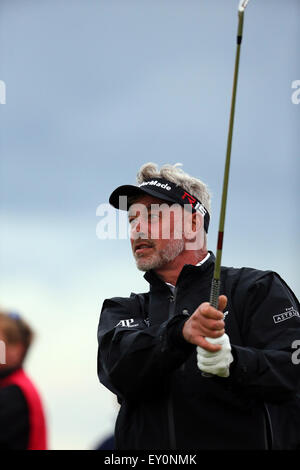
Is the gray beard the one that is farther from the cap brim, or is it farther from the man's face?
the cap brim

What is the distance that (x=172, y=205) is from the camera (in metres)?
4.79

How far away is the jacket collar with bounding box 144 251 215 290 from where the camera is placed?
4281 millimetres

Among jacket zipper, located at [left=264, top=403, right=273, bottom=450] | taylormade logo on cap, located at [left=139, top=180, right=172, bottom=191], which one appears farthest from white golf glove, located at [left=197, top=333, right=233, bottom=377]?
taylormade logo on cap, located at [left=139, top=180, right=172, bottom=191]

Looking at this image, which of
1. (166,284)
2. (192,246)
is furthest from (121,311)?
(192,246)

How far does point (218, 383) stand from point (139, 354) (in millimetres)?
517

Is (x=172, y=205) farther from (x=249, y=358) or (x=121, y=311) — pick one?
(x=249, y=358)

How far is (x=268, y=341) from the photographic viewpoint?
385cm

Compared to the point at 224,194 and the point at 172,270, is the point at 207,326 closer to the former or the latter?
the point at 224,194

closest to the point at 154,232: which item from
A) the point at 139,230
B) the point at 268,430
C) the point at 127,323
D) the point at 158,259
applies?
the point at 139,230

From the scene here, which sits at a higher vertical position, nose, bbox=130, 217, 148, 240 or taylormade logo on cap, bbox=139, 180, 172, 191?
taylormade logo on cap, bbox=139, 180, 172, 191

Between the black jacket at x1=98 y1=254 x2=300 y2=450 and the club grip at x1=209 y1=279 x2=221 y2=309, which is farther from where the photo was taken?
the black jacket at x1=98 y1=254 x2=300 y2=450

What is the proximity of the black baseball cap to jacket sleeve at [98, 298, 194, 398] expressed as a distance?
42.2 inches

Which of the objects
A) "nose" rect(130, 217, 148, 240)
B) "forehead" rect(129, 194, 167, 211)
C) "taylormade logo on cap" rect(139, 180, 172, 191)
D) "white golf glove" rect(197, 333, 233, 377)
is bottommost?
"white golf glove" rect(197, 333, 233, 377)

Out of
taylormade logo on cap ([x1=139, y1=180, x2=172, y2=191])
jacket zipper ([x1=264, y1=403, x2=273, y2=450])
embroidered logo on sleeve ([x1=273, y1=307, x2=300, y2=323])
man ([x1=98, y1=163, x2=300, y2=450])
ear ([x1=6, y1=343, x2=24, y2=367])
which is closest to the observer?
man ([x1=98, y1=163, x2=300, y2=450])
